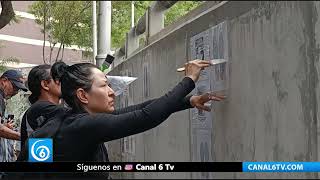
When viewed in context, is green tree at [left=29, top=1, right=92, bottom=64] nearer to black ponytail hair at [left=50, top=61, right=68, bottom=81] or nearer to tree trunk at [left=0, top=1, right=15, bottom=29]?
tree trunk at [left=0, top=1, right=15, bottom=29]

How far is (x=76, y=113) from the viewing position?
5.68 feet

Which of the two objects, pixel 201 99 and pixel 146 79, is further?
pixel 146 79

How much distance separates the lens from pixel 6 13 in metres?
2.23

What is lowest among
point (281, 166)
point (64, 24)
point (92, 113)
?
point (281, 166)

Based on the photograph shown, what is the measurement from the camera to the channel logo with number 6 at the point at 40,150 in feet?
5.84

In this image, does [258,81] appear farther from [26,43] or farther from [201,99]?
→ [26,43]

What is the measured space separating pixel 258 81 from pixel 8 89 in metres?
1.17

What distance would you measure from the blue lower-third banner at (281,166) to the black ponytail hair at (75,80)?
80cm

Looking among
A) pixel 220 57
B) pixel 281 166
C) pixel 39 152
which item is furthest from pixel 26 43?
pixel 281 166

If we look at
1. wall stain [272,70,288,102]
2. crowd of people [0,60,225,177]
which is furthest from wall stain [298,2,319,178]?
crowd of people [0,60,225,177]

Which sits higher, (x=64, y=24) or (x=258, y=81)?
(x=64, y=24)

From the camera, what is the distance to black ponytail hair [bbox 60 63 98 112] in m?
1.73

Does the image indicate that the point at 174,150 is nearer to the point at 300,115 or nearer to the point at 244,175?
the point at 244,175

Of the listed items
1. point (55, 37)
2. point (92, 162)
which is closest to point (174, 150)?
point (55, 37)
